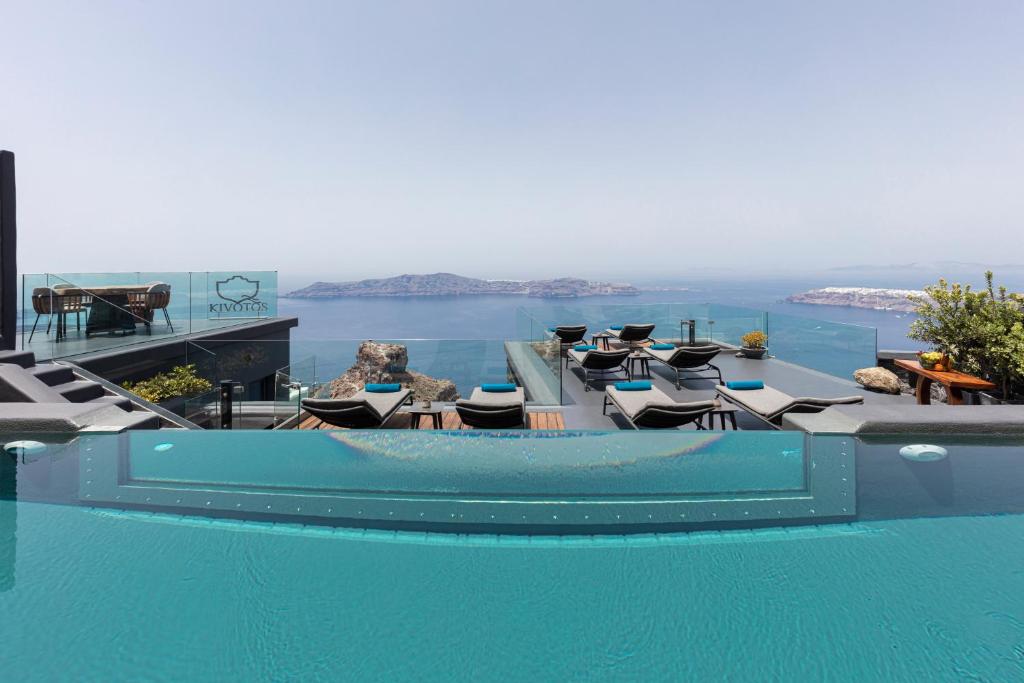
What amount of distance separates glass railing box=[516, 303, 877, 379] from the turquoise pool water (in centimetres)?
463

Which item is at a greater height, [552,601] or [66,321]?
[66,321]

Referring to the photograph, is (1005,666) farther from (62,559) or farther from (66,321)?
(66,321)

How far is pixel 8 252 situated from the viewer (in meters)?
6.52

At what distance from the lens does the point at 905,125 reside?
1612cm

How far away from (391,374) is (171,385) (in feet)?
14.5

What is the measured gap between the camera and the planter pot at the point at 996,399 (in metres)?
5.16

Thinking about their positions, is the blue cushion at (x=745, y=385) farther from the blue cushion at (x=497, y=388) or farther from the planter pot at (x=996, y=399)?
the blue cushion at (x=497, y=388)

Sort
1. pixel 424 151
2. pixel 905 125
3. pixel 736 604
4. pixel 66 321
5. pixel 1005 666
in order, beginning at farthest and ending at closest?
pixel 424 151 → pixel 905 125 → pixel 66 321 → pixel 736 604 → pixel 1005 666

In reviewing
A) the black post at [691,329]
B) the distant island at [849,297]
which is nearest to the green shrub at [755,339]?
the black post at [691,329]

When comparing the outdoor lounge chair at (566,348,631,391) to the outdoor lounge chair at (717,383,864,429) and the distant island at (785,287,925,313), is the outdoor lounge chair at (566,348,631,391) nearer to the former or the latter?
the outdoor lounge chair at (717,383,864,429)

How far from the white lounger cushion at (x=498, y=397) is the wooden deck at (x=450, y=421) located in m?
0.32

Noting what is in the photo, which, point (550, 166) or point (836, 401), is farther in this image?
point (550, 166)

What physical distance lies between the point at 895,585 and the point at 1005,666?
1.75 feet

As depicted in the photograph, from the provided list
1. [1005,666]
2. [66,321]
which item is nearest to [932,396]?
[1005,666]
